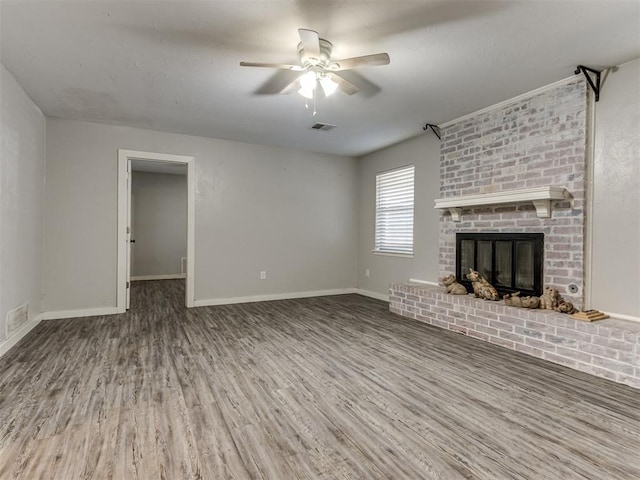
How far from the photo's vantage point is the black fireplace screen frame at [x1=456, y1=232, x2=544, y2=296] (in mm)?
3326

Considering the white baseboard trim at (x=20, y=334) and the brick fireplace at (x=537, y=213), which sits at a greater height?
the brick fireplace at (x=537, y=213)

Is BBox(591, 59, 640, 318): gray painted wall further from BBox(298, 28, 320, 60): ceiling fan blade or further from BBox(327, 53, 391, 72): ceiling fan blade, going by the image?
BBox(298, 28, 320, 60): ceiling fan blade

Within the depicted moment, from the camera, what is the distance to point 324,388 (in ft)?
→ 7.75

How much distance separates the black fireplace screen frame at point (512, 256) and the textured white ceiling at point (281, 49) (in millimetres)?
1443

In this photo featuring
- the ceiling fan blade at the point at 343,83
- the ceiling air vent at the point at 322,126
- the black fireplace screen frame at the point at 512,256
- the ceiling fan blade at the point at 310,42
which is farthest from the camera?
the ceiling air vent at the point at 322,126

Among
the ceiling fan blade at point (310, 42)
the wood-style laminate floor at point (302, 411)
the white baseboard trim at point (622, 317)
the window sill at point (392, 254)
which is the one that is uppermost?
the ceiling fan blade at point (310, 42)

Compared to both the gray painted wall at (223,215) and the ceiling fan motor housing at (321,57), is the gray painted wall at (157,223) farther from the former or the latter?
the ceiling fan motor housing at (321,57)

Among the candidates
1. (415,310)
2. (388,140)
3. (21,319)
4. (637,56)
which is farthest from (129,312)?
(637,56)

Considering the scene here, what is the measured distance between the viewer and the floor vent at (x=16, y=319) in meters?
3.09

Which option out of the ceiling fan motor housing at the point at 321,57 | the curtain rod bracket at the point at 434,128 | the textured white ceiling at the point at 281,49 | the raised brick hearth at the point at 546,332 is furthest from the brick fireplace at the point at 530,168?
the ceiling fan motor housing at the point at 321,57

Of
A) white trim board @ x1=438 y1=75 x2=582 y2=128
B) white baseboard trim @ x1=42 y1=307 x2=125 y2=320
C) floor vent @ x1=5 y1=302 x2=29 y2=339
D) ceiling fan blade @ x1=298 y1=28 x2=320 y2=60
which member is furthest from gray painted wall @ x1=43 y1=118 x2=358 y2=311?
ceiling fan blade @ x1=298 y1=28 x2=320 y2=60

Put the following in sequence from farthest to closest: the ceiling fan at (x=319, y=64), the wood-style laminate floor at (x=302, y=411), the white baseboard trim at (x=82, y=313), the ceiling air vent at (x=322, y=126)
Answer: the ceiling air vent at (x=322, y=126) → the white baseboard trim at (x=82, y=313) → the ceiling fan at (x=319, y=64) → the wood-style laminate floor at (x=302, y=411)

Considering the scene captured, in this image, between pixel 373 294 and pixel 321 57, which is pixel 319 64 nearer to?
pixel 321 57

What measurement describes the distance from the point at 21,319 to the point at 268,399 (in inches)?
116
